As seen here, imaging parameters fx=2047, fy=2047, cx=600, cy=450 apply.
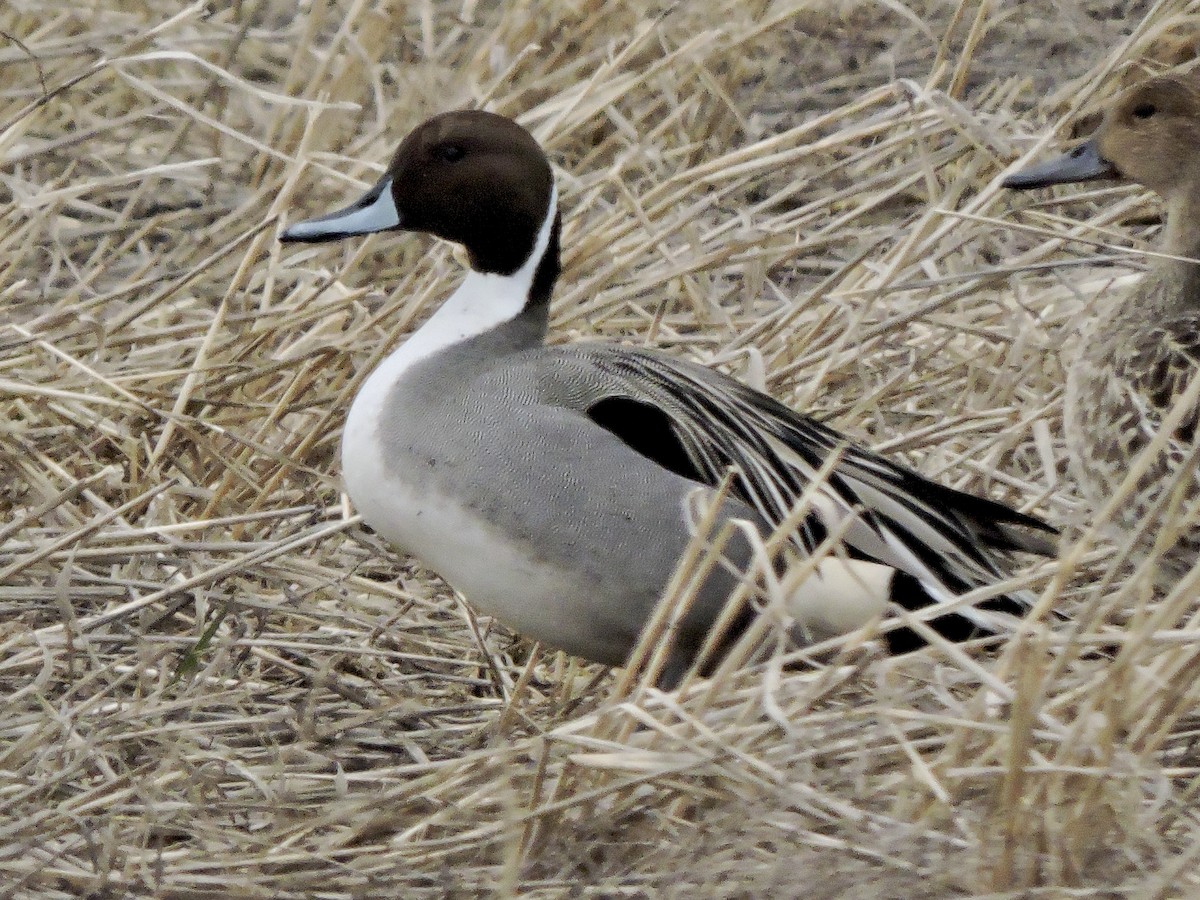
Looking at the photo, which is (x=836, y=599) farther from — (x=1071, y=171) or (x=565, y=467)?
(x=1071, y=171)

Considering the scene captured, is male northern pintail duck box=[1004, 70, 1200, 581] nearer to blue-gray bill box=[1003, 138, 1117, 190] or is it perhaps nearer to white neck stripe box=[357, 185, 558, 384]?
blue-gray bill box=[1003, 138, 1117, 190]

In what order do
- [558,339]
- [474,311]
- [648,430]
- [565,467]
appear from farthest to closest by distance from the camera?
[558,339] → [474,311] → [648,430] → [565,467]

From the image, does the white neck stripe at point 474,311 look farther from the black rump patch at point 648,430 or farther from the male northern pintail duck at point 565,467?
the black rump patch at point 648,430

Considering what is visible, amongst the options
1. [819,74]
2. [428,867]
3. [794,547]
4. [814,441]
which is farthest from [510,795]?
[819,74]

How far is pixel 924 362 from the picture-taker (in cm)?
331

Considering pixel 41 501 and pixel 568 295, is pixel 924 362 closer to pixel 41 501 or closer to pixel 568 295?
pixel 568 295

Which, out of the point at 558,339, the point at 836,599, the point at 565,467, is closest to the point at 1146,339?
the point at 836,599

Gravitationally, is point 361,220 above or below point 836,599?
above

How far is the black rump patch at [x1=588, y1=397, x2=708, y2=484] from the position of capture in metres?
2.53

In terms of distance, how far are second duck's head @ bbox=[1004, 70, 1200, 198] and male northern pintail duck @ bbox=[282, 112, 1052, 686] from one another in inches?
25.5

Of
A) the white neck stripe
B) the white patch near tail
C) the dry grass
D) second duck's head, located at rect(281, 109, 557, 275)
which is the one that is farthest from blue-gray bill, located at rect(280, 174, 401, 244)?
the white patch near tail

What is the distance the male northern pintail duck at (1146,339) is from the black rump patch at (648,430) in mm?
532

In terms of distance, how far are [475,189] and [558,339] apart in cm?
69

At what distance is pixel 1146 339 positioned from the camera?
2682 mm
